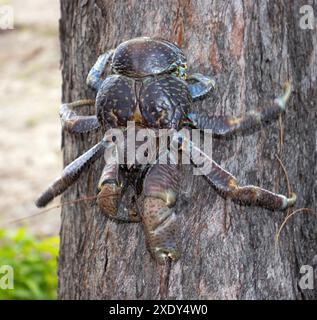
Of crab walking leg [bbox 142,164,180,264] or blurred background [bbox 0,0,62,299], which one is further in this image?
blurred background [bbox 0,0,62,299]

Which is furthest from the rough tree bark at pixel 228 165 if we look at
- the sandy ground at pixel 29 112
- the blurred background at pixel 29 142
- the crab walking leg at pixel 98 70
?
the sandy ground at pixel 29 112

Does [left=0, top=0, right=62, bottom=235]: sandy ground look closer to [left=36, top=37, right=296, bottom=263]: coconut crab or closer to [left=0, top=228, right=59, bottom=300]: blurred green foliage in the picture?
[left=0, top=228, right=59, bottom=300]: blurred green foliage

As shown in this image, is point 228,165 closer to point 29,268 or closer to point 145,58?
point 145,58

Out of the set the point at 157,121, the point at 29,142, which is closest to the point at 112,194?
the point at 157,121

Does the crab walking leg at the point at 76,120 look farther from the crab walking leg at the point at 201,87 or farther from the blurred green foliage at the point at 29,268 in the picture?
the blurred green foliage at the point at 29,268

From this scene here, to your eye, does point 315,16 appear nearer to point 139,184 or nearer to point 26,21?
point 139,184

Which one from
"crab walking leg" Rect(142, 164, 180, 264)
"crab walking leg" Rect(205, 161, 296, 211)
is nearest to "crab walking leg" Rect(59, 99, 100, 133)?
"crab walking leg" Rect(142, 164, 180, 264)
